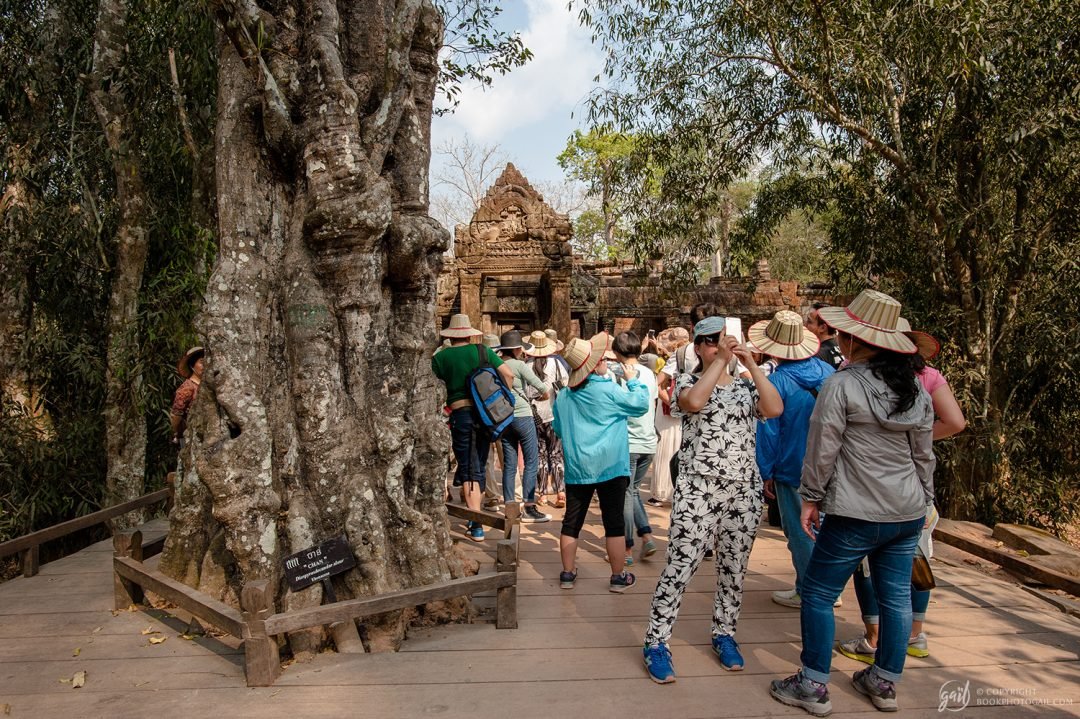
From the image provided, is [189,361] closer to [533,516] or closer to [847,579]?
[533,516]

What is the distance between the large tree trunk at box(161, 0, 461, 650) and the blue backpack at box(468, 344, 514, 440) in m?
1.40

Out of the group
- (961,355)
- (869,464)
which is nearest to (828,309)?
(869,464)

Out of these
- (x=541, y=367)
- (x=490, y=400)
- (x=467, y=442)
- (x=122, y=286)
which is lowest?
(x=467, y=442)

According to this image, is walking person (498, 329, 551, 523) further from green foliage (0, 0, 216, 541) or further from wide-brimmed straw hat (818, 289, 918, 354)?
wide-brimmed straw hat (818, 289, 918, 354)

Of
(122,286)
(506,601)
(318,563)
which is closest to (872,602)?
(506,601)

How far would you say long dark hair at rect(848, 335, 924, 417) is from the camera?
3.00 metres

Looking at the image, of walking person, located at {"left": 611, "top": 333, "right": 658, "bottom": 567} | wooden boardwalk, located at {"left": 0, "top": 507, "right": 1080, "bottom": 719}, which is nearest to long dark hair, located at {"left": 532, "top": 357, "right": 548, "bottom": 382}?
walking person, located at {"left": 611, "top": 333, "right": 658, "bottom": 567}

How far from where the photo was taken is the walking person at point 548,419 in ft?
24.8

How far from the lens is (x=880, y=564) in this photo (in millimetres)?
3127

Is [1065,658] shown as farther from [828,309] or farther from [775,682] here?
[828,309]

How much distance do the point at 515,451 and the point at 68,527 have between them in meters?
3.45

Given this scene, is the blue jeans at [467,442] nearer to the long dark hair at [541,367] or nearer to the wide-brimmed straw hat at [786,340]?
the long dark hair at [541,367]

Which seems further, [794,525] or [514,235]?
[514,235]

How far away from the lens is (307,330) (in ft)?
13.3
